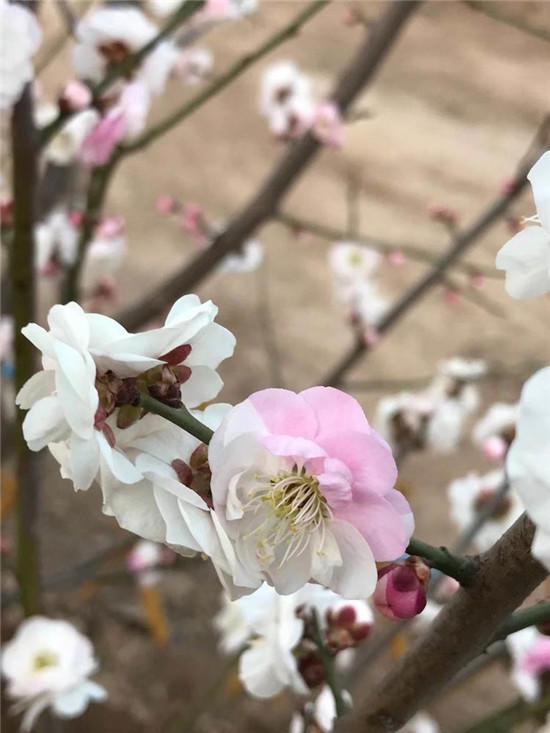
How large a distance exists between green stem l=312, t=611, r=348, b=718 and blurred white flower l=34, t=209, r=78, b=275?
0.54 meters

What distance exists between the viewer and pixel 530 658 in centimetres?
65

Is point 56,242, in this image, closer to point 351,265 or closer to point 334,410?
point 351,265

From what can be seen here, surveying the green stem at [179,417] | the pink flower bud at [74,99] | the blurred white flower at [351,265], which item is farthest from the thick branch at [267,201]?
the green stem at [179,417]

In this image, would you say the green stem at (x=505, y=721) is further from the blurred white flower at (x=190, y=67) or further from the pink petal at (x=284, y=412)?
the blurred white flower at (x=190, y=67)

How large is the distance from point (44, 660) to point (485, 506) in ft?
1.29

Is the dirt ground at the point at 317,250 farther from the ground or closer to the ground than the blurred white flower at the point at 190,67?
closer to the ground

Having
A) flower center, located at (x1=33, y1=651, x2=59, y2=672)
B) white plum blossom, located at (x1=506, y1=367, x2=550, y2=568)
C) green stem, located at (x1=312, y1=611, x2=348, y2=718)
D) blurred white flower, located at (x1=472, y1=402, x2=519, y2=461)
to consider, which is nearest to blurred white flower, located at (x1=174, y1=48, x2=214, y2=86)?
blurred white flower, located at (x1=472, y1=402, x2=519, y2=461)

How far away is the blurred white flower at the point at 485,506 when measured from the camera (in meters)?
0.76

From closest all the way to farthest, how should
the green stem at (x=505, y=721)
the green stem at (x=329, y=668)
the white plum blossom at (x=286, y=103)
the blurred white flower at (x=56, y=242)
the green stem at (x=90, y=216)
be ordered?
the green stem at (x=329, y=668) < the green stem at (x=505, y=721) < the green stem at (x=90, y=216) < the blurred white flower at (x=56, y=242) < the white plum blossom at (x=286, y=103)

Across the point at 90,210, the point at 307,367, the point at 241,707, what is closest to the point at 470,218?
the point at 307,367

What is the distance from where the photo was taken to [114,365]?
222 millimetres

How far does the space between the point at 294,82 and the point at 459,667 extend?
38.3 inches

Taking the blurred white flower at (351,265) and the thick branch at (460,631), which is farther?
the blurred white flower at (351,265)

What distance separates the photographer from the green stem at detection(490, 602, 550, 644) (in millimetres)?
251
